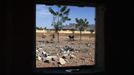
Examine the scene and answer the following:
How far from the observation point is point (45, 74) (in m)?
4.39
